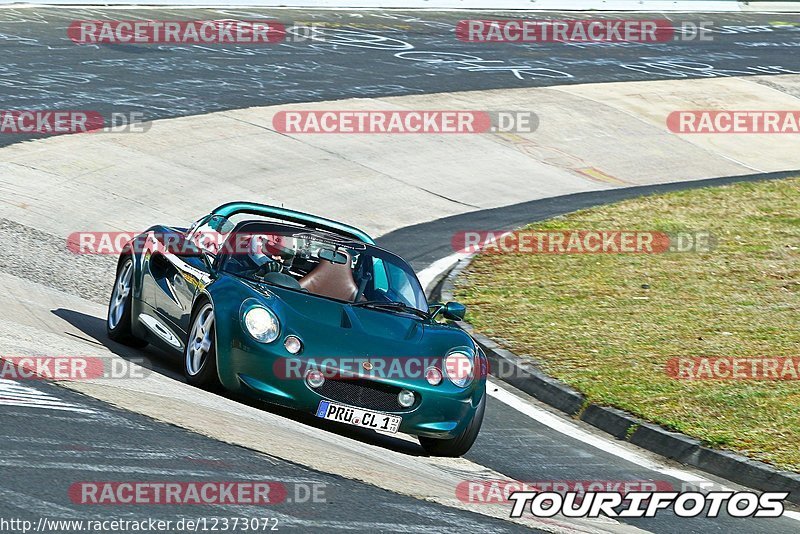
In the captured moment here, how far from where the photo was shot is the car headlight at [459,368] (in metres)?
8.31

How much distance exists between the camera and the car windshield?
9.04 metres

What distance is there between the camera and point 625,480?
8383 millimetres

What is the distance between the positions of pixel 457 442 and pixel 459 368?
484 mm

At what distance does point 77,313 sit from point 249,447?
177 inches

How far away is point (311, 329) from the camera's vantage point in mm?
8148

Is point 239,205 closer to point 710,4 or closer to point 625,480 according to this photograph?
point 625,480

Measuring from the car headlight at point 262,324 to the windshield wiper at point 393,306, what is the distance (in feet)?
2.74

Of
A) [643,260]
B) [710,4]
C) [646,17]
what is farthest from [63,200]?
[710,4]

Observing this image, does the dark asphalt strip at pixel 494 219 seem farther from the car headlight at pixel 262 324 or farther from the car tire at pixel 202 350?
the car headlight at pixel 262 324

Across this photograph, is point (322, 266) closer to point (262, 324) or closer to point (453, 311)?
point (453, 311)
